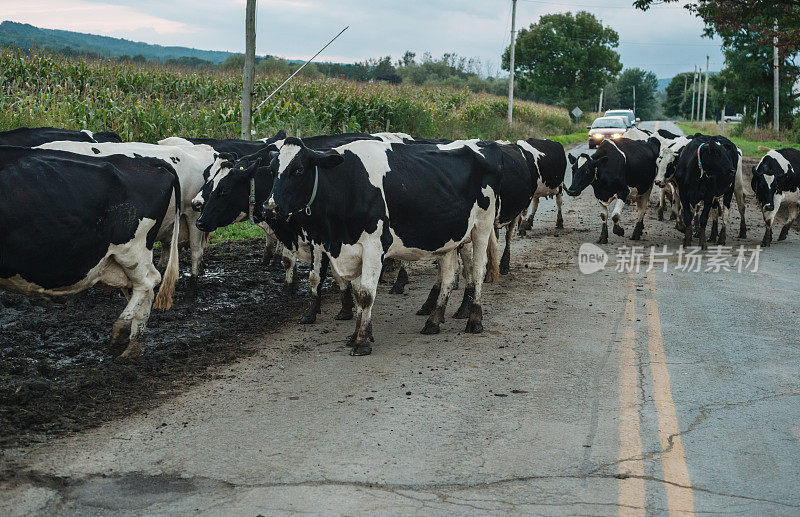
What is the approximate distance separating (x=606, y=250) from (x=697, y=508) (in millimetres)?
10536

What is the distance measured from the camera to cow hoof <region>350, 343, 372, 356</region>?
8.08m

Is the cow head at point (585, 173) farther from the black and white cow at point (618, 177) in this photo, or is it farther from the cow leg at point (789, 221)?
the cow leg at point (789, 221)

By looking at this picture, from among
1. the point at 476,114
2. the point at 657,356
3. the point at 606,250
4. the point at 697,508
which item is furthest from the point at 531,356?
the point at 476,114

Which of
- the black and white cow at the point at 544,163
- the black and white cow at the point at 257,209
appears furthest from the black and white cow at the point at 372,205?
the black and white cow at the point at 544,163

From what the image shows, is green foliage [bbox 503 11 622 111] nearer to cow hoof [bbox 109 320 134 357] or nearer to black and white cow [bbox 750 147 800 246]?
→ black and white cow [bbox 750 147 800 246]

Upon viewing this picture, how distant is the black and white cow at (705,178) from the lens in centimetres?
1527

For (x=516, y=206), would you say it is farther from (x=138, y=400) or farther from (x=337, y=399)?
(x=138, y=400)

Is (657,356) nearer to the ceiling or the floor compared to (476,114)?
nearer to the floor

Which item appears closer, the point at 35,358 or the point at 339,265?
the point at 35,358

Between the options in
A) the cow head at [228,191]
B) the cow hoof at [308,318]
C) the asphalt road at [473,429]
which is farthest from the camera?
the cow head at [228,191]

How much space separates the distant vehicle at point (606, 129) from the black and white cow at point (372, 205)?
1279 inches

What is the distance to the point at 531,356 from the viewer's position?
808 cm

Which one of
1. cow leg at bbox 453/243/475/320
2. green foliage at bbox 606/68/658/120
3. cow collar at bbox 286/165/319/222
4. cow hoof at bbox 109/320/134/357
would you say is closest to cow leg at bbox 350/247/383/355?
cow collar at bbox 286/165/319/222

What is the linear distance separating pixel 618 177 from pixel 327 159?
372 inches
